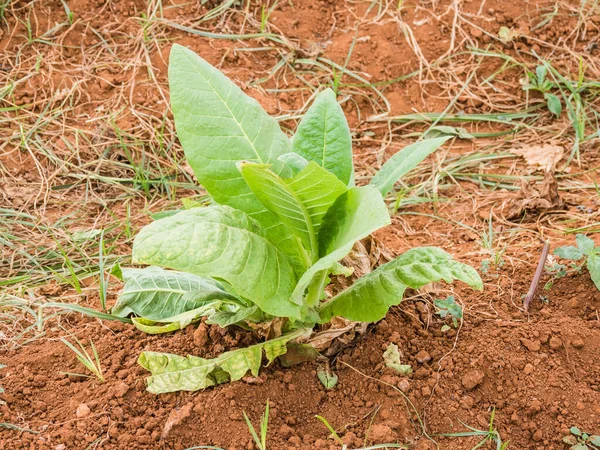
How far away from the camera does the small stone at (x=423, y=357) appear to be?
6.40ft

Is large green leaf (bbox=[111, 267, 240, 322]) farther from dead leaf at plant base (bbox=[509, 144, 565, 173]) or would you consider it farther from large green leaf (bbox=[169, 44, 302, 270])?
dead leaf at plant base (bbox=[509, 144, 565, 173])

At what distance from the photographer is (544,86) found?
134 inches

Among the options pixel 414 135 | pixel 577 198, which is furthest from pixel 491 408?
pixel 414 135

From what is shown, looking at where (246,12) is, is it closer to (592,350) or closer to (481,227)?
(481,227)

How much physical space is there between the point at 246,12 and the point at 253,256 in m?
2.53

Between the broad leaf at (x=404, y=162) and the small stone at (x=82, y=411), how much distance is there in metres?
0.95

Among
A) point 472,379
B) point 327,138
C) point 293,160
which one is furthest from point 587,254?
point 293,160

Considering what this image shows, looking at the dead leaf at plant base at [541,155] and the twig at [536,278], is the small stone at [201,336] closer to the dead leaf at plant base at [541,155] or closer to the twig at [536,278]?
the twig at [536,278]

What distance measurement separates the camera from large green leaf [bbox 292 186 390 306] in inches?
58.4

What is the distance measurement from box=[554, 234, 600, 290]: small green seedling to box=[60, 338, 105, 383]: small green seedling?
137 cm

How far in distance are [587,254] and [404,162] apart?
699 millimetres

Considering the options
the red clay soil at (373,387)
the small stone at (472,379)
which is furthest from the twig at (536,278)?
the small stone at (472,379)

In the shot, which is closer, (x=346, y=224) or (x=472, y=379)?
Result: (x=346, y=224)

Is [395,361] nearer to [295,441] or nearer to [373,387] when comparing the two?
[373,387]
